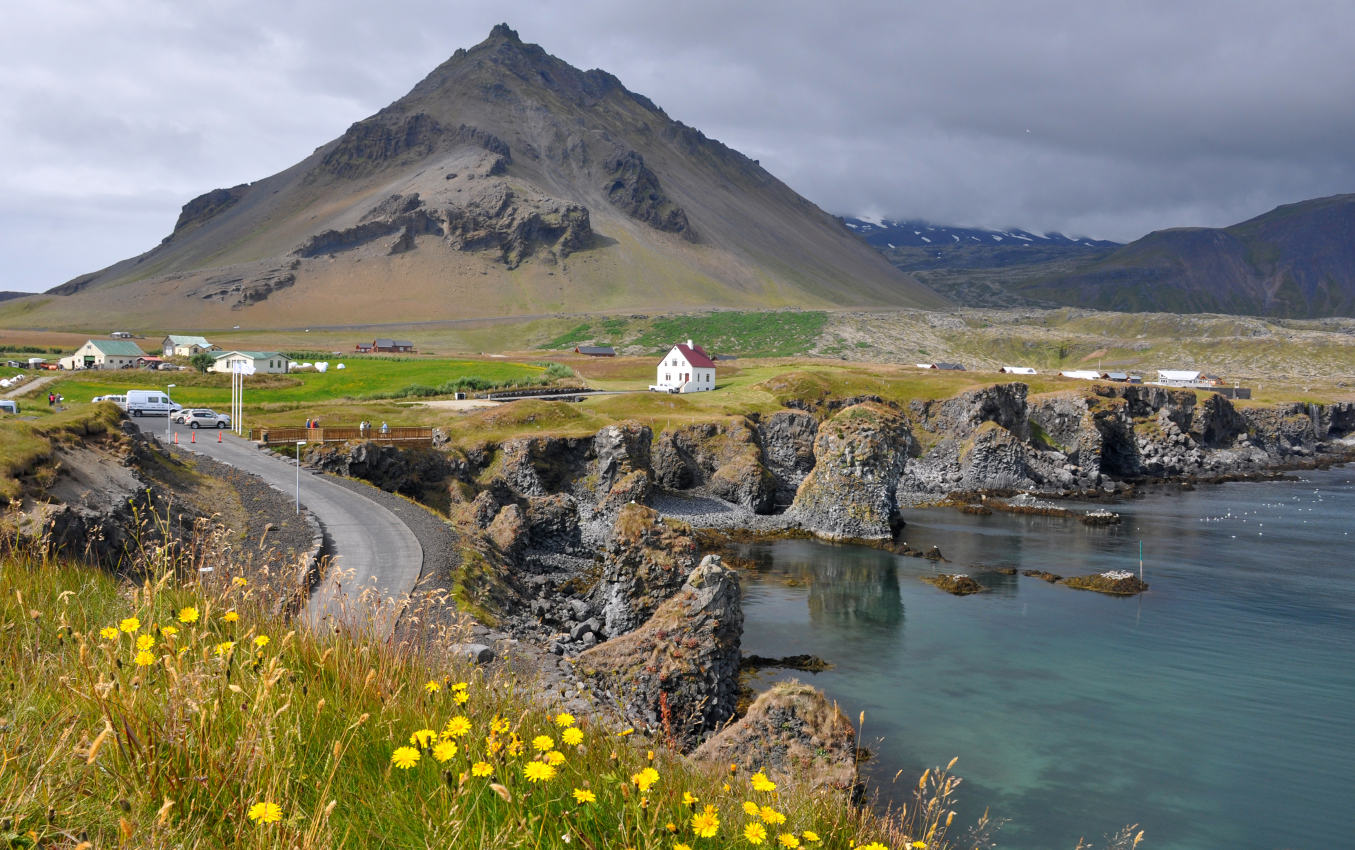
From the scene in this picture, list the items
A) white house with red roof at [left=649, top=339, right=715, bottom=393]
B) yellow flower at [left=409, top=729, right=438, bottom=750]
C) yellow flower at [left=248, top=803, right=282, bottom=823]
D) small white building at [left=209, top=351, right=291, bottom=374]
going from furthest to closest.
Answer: small white building at [left=209, top=351, right=291, bottom=374] → white house with red roof at [left=649, top=339, right=715, bottom=393] → yellow flower at [left=409, top=729, right=438, bottom=750] → yellow flower at [left=248, top=803, right=282, bottom=823]

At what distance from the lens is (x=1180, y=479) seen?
3263 inches

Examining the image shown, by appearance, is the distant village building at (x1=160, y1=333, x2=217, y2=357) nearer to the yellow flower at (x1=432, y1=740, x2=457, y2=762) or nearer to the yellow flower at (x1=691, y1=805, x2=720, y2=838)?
the yellow flower at (x1=432, y1=740, x2=457, y2=762)

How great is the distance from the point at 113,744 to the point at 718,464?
201ft

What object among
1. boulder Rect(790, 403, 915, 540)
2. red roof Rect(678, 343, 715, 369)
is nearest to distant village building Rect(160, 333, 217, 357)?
red roof Rect(678, 343, 715, 369)

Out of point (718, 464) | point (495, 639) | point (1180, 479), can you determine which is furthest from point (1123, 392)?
point (495, 639)

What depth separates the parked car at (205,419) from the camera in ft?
204

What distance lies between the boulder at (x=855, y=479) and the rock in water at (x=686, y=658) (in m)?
27.8

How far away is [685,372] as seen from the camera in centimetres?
9662

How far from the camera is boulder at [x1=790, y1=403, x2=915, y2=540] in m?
52.1

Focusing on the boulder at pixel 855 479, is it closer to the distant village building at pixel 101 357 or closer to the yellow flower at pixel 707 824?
the yellow flower at pixel 707 824

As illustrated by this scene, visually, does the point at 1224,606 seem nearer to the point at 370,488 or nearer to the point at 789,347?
the point at 370,488

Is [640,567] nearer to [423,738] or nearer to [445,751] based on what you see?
[423,738]

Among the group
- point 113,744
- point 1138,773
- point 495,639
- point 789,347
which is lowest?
point 1138,773

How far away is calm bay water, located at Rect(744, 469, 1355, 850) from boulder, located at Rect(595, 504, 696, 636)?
433 cm
